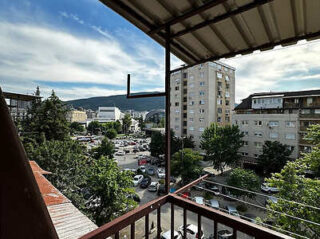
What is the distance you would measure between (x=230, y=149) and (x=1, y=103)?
1271 centimetres

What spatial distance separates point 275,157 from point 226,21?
1200 cm

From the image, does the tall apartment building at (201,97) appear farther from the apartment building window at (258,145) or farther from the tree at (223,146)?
the apartment building window at (258,145)

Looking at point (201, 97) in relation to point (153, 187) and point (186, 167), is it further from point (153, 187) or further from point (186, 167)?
point (153, 187)

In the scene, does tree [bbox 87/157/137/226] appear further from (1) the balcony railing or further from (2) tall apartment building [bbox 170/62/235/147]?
(2) tall apartment building [bbox 170/62/235/147]

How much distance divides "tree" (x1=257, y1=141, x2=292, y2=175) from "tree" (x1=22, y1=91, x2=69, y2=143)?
13.7 meters

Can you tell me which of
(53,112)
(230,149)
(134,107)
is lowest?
(230,149)

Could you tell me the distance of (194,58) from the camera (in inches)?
62.4

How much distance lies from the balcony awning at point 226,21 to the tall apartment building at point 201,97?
1593cm

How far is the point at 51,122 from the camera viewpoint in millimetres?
11820

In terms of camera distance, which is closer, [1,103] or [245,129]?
[1,103]

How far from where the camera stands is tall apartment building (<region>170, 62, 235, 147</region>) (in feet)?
55.4

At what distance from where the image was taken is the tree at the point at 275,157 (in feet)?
34.7

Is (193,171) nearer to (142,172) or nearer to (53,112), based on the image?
(142,172)

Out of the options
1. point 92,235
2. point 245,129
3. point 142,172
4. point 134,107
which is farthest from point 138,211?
point 134,107
